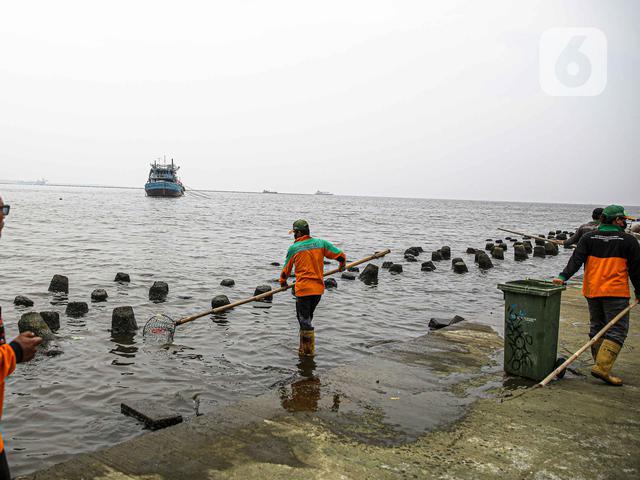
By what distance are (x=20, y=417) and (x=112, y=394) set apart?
107 centimetres

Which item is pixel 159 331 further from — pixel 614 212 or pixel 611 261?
pixel 614 212

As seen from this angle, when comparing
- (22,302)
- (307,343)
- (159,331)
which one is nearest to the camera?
(307,343)

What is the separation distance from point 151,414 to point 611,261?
5429mm

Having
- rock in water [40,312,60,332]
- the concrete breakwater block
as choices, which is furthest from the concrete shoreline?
rock in water [40,312,60,332]

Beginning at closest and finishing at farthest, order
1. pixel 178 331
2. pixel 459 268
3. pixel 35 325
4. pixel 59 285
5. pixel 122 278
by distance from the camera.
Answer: pixel 35 325
pixel 178 331
pixel 59 285
pixel 122 278
pixel 459 268

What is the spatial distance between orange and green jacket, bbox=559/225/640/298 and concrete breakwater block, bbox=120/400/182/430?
184 inches

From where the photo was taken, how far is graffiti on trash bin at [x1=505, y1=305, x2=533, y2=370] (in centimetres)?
602

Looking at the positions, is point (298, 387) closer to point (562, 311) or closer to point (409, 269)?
point (562, 311)

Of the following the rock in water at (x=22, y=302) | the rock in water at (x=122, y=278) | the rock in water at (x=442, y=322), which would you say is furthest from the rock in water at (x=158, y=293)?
the rock in water at (x=442, y=322)

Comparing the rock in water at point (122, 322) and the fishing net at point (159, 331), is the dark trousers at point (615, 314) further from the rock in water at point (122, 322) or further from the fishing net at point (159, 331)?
the rock in water at point (122, 322)

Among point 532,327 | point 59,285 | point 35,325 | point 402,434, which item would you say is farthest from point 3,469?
point 59,285

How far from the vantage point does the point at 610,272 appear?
5.84 meters

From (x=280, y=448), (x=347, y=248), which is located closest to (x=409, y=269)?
(x=347, y=248)

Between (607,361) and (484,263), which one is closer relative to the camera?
(607,361)
